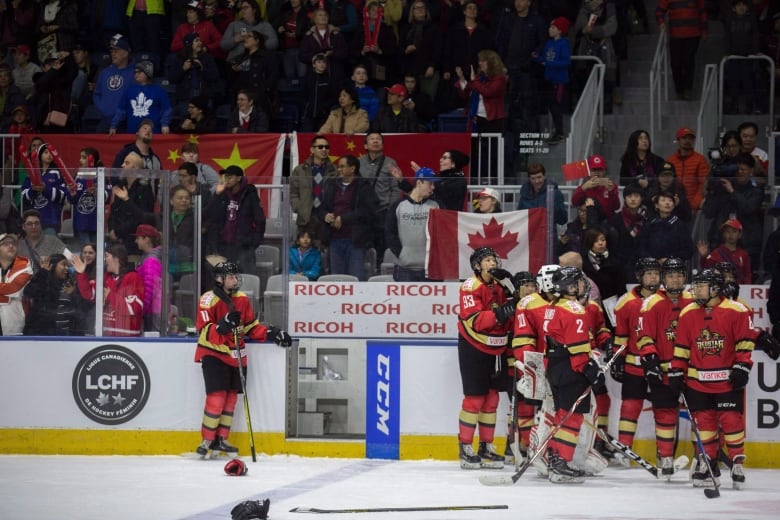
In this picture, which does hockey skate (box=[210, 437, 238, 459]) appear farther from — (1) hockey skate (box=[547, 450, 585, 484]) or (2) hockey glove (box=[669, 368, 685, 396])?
(2) hockey glove (box=[669, 368, 685, 396])

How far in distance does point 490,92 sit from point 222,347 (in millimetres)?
4572

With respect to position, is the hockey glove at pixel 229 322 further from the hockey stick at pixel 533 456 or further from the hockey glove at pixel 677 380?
the hockey glove at pixel 677 380

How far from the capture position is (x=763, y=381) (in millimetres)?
11836

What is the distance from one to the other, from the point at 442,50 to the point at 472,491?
22.5 feet

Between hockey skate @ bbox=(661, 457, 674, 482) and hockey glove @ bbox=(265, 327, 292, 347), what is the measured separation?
302 centimetres

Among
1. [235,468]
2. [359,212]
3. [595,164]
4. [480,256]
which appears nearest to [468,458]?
[480,256]

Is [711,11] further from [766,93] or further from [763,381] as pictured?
[763,381]

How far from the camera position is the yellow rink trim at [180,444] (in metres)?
12.1

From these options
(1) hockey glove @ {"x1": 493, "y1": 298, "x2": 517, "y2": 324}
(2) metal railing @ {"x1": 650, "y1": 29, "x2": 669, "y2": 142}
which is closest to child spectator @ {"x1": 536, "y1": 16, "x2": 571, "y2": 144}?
(2) metal railing @ {"x1": 650, "y1": 29, "x2": 669, "y2": 142}

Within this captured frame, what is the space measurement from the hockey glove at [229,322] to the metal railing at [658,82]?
18.9ft

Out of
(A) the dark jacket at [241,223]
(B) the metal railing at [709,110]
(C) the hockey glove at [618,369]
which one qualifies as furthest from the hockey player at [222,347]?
(B) the metal railing at [709,110]

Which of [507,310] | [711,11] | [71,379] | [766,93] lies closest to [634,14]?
[711,11]

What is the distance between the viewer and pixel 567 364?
1097 cm

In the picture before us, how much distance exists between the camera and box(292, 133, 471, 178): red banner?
15016 mm
